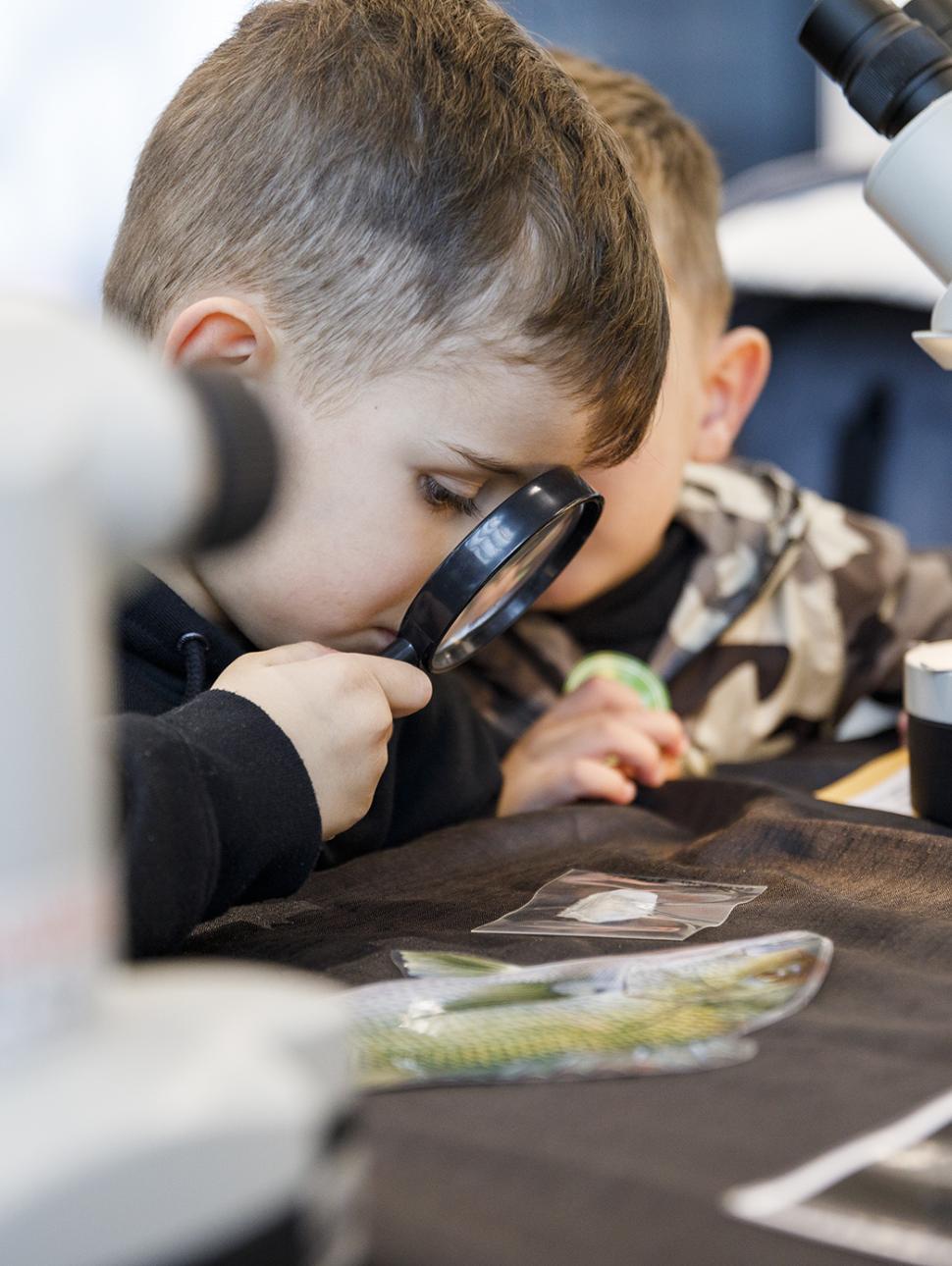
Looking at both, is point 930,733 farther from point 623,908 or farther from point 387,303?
point 387,303

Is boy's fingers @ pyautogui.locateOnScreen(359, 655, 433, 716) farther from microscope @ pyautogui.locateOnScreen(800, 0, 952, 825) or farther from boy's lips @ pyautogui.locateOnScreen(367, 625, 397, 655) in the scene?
microscope @ pyautogui.locateOnScreen(800, 0, 952, 825)

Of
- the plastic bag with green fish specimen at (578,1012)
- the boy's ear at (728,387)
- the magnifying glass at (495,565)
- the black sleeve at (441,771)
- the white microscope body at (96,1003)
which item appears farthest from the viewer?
the boy's ear at (728,387)

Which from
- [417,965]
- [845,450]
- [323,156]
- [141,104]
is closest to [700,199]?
[845,450]

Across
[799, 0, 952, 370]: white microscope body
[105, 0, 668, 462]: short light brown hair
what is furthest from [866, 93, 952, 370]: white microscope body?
[105, 0, 668, 462]: short light brown hair

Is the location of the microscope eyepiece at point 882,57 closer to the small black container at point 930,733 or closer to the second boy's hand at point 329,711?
the small black container at point 930,733

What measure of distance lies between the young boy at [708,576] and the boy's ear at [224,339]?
38cm

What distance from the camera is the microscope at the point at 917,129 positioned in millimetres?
791

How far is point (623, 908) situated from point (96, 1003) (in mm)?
387

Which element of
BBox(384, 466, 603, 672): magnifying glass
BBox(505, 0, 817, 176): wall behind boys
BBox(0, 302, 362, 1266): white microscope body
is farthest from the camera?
BBox(505, 0, 817, 176): wall behind boys

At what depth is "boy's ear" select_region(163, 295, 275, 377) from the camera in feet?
2.70

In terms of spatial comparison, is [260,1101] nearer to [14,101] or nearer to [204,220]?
[204,220]

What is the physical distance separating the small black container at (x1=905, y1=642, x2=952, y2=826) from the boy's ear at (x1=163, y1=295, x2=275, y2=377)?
428 millimetres

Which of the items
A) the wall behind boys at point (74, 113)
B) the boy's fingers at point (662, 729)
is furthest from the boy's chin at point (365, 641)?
the wall behind boys at point (74, 113)

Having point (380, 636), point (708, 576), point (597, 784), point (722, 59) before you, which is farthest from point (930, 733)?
point (722, 59)
